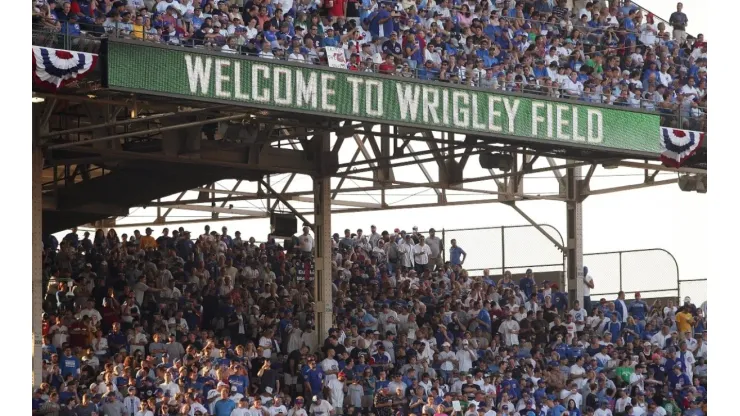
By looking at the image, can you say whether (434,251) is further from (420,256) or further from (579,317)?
(579,317)

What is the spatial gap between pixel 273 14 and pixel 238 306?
504cm

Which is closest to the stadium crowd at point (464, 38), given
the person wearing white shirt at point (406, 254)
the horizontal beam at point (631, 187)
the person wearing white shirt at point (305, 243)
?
the horizontal beam at point (631, 187)

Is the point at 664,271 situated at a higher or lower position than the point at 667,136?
lower

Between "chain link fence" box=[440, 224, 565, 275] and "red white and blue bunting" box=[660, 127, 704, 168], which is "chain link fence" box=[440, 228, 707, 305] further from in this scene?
"red white and blue bunting" box=[660, 127, 704, 168]

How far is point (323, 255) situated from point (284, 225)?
151 inches

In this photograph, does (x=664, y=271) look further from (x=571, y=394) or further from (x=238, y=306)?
(x=238, y=306)

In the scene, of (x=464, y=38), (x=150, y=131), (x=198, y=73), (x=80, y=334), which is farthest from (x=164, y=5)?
(x=464, y=38)

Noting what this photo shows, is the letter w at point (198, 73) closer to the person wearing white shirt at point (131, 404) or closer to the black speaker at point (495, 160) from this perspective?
the person wearing white shirt at point (131, 404)

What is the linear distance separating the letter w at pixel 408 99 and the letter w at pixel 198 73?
10.4 ft

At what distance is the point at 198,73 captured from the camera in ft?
59.3

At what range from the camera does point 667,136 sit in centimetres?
2283
